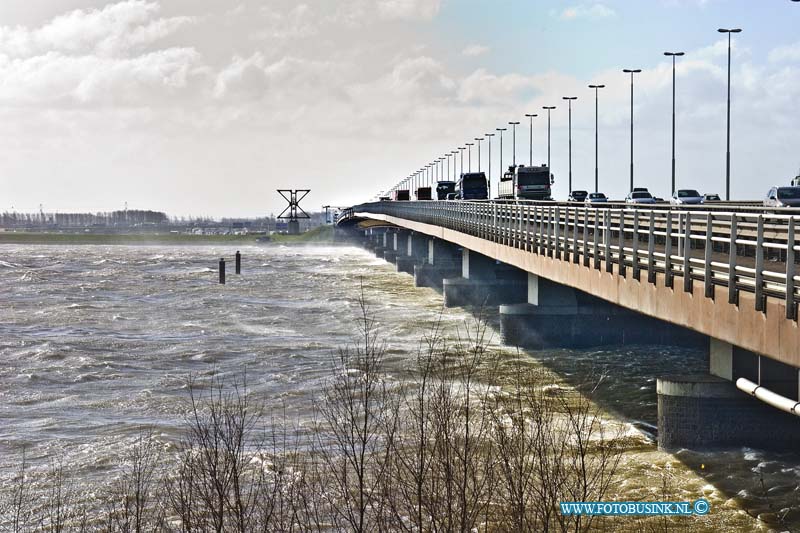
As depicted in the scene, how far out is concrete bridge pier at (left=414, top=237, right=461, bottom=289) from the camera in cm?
8062

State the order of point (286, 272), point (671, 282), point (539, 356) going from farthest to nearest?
point (286, 272) → point (539, 356) → point (671, 282)

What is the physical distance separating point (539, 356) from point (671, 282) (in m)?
19.2

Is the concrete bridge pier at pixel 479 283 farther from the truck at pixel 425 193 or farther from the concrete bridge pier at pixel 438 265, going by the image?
the truck at pixel 425 193

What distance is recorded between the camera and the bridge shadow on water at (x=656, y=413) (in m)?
20.7

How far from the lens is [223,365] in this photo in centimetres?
4125

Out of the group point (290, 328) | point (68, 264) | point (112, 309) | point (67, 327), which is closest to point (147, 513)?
point (290, 328)

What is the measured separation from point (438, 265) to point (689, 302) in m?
62.1

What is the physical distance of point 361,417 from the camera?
25453mm

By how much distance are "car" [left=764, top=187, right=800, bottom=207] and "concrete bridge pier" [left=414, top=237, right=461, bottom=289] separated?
1365 inches

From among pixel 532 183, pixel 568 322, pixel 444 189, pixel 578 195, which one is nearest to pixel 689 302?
pixel 568 322

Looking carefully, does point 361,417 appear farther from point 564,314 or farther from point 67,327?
point 67,327

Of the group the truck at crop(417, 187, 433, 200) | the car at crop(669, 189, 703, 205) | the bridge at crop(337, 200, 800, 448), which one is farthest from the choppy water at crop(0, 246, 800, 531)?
the truck at crop(417, 187, 433, 200)

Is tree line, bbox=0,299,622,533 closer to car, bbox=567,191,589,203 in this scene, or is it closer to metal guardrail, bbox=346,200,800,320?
metal guardrail, bbox=346,200,800,320

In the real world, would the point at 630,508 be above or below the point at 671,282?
below
